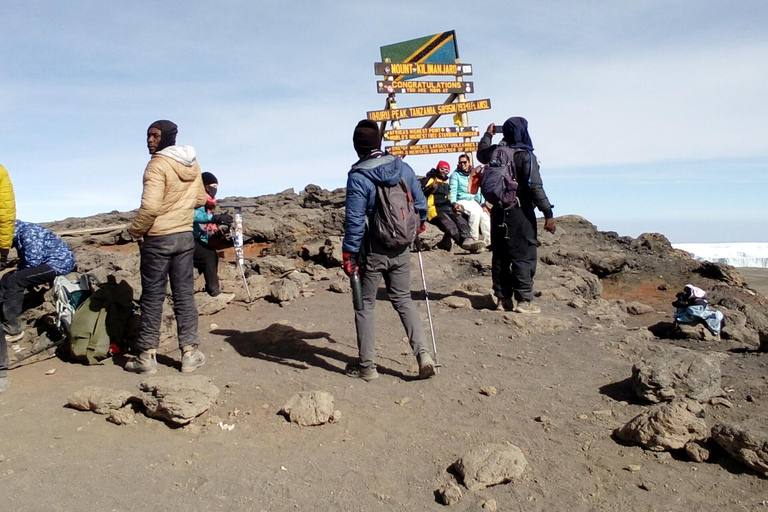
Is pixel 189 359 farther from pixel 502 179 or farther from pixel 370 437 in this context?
pixel 502 179

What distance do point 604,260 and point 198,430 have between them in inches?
351

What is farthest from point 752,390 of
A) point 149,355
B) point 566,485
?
point 149,355

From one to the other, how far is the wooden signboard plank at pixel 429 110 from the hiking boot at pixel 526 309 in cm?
875

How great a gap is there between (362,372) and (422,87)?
1129 cm

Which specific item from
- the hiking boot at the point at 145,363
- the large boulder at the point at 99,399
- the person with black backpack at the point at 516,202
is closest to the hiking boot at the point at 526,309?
the person with black backpack at the point at 516,202

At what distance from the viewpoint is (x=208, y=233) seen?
812 cm

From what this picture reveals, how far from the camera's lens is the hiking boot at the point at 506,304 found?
7.78m

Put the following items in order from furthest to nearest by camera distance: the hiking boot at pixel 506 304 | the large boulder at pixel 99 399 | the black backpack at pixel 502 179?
the hiking boot at pixel 506 304
the black backpack at pixel 502 179
the large boulder at pixel 99 399

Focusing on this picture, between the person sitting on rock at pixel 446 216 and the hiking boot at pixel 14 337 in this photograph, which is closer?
the hiking boot at pixel 14 337

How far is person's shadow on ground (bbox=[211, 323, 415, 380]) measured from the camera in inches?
243

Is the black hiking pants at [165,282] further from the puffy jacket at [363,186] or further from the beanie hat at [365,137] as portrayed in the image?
the beanie hat at [365,137]

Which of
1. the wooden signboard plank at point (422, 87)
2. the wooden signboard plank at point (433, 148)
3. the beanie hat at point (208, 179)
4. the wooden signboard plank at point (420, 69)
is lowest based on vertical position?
the beanie hat at point (208, 179)

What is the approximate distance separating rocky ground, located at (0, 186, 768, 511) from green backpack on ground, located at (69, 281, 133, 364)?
0.19m

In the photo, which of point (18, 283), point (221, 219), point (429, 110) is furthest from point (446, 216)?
point (18, 283)
